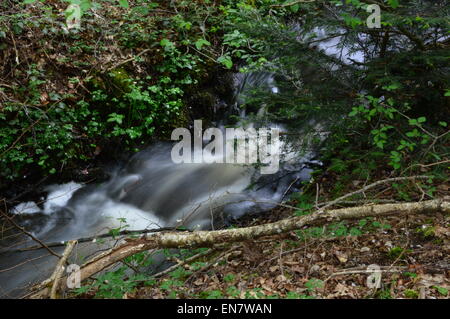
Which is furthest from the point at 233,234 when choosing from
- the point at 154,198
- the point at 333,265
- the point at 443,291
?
the point at 154,198

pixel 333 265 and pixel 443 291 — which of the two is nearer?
pixel 443 291

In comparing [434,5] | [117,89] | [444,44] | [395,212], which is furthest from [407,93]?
[117,89]

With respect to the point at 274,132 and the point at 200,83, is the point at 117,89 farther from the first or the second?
the point at 274,132

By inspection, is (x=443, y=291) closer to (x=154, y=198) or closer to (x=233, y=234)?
(x=233, y=234)

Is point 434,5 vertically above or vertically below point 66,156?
above

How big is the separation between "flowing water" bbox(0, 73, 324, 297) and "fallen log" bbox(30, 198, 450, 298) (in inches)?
62.2

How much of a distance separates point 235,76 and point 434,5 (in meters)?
4.50

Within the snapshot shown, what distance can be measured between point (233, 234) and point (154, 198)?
3021 millimetres

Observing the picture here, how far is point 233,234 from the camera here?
3.21 meters

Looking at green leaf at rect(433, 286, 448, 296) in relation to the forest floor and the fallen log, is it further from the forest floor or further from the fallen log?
the fallen log

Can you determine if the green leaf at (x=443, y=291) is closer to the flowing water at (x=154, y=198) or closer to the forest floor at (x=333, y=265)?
the forest floor at (x=333, y=265)

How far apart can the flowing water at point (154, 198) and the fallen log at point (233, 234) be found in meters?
1.58

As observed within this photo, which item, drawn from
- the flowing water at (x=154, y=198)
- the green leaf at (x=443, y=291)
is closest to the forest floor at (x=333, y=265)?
the green leaf at (x=443, y=291)

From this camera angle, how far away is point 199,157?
677 cm
